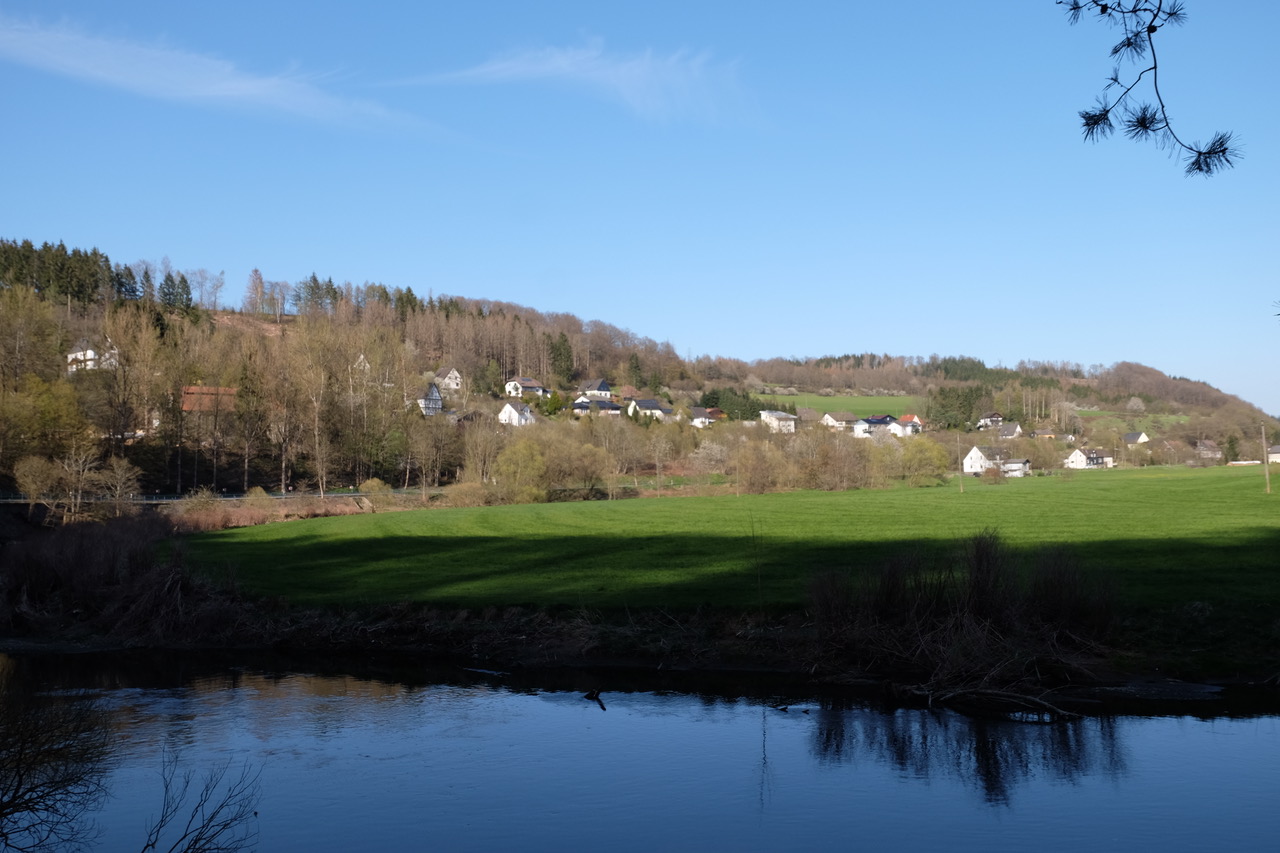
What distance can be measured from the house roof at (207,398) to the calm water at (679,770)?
61726 mm

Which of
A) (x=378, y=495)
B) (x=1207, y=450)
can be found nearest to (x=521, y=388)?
(x=378, y=495)

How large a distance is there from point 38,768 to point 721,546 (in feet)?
92.7

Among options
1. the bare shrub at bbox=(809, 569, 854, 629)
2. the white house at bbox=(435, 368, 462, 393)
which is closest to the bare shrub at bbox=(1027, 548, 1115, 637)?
the bare shrub at bbox=(809, 569, 854, 629)

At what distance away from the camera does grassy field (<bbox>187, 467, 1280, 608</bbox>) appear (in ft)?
90.1

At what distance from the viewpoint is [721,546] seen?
3697cm

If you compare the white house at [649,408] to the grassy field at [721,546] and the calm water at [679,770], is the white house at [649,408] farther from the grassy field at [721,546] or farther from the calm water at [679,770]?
the calm water at [679,770]

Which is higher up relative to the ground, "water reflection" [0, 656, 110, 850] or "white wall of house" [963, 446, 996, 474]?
"white wall of house" [963, 446, 996, 474]

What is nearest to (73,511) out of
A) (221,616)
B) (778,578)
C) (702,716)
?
(221,616)

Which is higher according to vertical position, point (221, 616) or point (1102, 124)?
point (1102, 124)

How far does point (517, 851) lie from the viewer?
12.6 metres

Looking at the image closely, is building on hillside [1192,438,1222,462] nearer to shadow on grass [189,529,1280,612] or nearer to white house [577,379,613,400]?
white house [577,379,613,400]

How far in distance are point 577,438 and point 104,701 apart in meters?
69.3

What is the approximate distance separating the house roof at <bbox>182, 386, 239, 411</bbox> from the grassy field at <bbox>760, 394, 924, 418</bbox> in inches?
4090

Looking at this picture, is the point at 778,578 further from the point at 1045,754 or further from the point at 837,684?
the point at 1045,754
